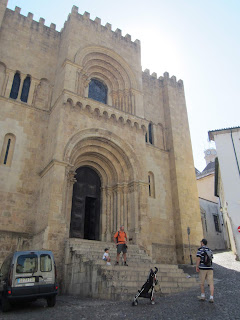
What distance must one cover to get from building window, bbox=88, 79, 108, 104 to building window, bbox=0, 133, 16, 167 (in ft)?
20.7

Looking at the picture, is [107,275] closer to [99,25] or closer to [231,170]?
[231,170]

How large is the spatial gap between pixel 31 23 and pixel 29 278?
17625 mm

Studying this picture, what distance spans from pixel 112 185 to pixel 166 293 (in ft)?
26.4

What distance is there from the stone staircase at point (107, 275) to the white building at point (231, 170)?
8.56m

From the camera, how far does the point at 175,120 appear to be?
2205cm

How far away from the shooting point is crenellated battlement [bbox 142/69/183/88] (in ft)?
76.4

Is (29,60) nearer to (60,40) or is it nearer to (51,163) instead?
(60,40)

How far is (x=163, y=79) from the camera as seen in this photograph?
23.9 metres

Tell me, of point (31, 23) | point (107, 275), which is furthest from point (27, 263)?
point (31, 23)

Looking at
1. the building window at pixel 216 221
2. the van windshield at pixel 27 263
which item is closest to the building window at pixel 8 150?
the van windshield at pixel 27 263

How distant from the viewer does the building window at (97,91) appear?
18748 mm

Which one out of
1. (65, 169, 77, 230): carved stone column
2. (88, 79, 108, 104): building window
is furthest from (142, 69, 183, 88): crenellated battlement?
(65, 169, 77, 230): carved stone column

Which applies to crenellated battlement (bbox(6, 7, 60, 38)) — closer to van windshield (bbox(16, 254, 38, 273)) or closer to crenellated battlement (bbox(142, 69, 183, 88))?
crenellated battlement (bbox(142, 69, 183, 88))

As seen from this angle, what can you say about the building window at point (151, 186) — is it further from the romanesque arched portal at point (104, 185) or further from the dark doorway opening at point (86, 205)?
the dark doorway opening at point (86, 205)
